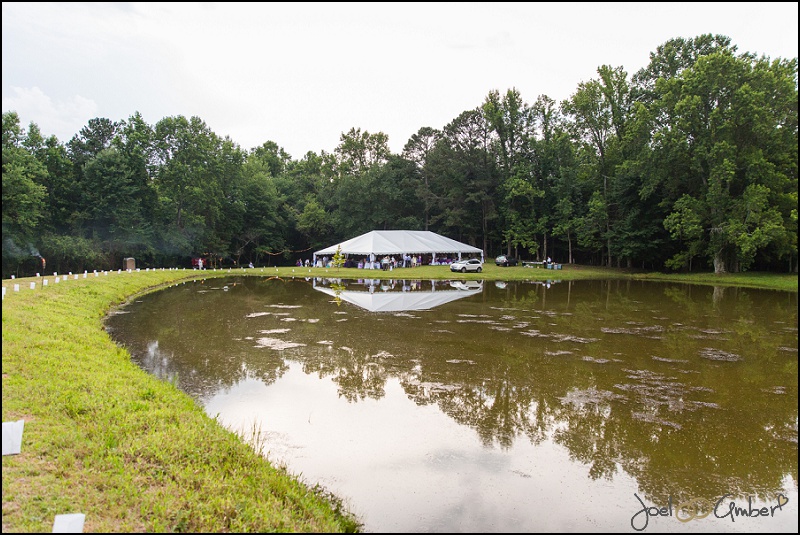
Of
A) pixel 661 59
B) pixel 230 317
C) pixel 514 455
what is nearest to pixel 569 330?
pixel 514 455

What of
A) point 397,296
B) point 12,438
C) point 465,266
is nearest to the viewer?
point 12,438

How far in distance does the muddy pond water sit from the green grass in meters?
0.61

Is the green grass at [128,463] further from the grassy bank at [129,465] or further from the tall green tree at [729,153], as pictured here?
the tall green tree at [729,153]

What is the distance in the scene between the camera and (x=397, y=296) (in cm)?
2430

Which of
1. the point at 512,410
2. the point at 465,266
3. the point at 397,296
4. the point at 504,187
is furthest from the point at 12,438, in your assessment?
the point at 504,187

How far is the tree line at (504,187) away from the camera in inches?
1208

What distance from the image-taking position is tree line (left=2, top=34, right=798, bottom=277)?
30.7 metres

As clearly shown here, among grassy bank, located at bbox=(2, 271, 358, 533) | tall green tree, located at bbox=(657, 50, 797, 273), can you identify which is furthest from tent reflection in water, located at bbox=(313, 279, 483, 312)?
tall green tree, located at bbox=(657, 50, 797, 273)

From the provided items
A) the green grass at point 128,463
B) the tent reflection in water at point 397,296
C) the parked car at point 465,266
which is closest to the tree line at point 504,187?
the parked car at point 465,266

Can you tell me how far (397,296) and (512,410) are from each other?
659 inches

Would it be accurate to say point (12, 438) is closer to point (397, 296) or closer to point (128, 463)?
point (128, 463)

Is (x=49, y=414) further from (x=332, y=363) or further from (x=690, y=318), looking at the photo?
(x=690, y=318)

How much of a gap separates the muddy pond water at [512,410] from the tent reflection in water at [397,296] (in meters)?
3.38

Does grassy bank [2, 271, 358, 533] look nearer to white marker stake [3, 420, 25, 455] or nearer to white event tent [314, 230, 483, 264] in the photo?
white marker stake [3, 420, 25, 455]
